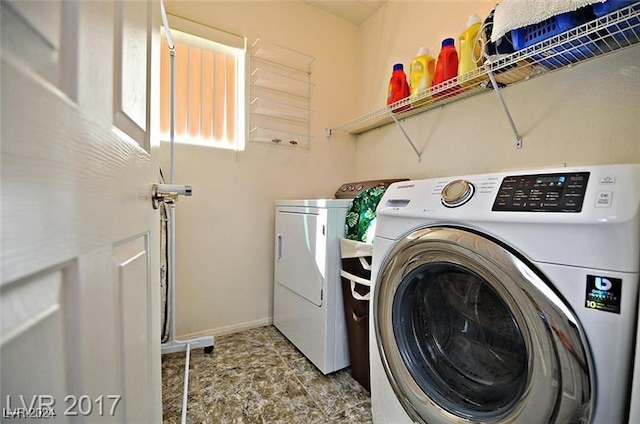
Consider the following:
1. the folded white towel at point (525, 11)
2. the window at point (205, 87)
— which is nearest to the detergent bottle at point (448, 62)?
the folded white towel at point (525, 11)

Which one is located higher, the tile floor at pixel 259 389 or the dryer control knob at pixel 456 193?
the dryer control knob at pixel 456 193

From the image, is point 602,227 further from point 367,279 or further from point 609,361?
point 367,279

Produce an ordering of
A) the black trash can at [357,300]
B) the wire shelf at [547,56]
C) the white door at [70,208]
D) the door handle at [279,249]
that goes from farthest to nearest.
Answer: the door handle at [279,249], the black trash can at [357,300], the wire shelf at [547,56], the white door at [70,208]

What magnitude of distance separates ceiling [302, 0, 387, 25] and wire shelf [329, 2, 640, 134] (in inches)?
41.6

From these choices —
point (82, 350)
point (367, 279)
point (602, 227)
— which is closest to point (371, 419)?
point (367, 279)

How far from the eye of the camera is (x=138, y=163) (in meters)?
0.60

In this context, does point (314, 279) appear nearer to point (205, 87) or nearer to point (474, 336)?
point (474, 336)

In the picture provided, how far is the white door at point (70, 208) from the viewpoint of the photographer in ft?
0.83

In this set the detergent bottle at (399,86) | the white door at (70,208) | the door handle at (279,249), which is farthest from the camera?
the door handle at (279,249)

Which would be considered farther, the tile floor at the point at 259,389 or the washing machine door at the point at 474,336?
the tile floor at the point at 259,389

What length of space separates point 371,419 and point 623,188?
4.14ft

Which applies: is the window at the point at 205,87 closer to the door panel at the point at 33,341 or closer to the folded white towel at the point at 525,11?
the folded white towel at the point at 525,11

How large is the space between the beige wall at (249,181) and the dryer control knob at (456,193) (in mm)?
1469

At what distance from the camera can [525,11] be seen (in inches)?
→ 38.5
